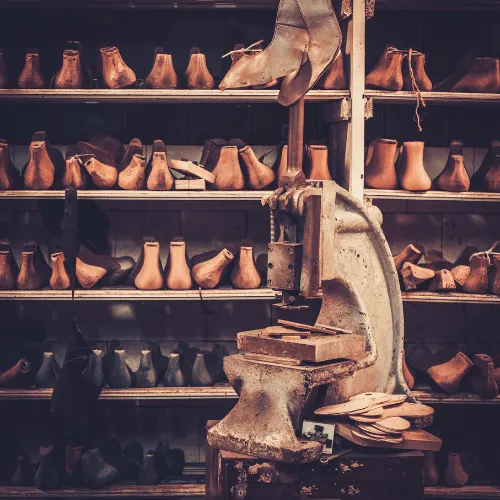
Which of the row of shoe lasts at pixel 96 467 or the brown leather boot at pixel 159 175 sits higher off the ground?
the brown leather boot at pixel 159 175

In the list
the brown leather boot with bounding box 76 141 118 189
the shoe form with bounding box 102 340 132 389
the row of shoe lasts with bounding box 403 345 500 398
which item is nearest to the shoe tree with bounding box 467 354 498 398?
the row of shoe lasts with bounding box 403 345 500 398

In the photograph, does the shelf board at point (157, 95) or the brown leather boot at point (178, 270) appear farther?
the brown leather boot at point (178, 270)

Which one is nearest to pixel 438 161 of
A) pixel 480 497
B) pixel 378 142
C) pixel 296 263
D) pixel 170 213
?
pixel 378 142

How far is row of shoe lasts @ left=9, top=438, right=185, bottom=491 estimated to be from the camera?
134 inches

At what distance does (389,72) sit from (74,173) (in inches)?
53.2

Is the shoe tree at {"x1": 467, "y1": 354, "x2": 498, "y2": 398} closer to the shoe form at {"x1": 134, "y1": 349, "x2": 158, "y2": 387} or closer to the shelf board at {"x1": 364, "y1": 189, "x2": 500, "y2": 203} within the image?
the shelf board at {"x1": 364, "y1": 189, "x2": 500, "y2": 203}

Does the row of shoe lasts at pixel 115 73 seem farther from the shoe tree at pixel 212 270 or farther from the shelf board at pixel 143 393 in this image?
the shelf board at pixel 143 393

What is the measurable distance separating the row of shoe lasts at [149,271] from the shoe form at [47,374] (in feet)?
0.98

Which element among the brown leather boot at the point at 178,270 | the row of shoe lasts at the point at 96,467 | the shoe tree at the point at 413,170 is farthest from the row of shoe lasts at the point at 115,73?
the row of shoe lasts at the point at 96,467

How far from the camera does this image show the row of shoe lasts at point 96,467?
341 centimetres

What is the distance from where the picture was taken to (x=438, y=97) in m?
3.40

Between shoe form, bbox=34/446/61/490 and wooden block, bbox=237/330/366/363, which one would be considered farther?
shoe form, bbox=34/446/61/490

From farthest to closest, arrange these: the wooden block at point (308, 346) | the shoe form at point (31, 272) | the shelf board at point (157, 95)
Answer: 1. the shoe form at point (31, 272)
2. the shelf board at point (157, 95)
3. the wooden block at point (308, 346)

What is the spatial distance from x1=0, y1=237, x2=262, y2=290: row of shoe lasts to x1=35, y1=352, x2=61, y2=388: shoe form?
0.98ft
